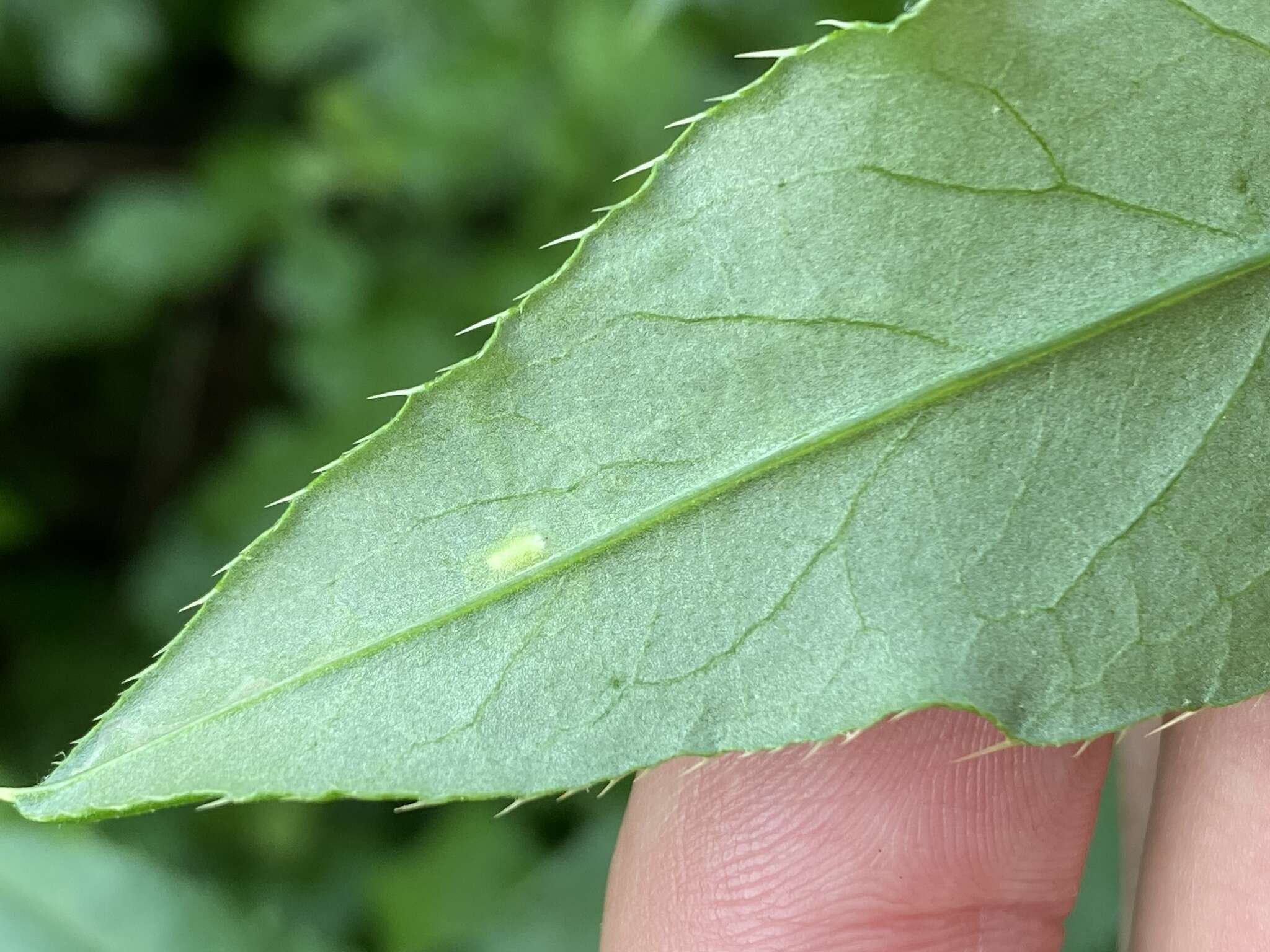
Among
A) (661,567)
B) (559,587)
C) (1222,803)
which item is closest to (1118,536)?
(661,567)

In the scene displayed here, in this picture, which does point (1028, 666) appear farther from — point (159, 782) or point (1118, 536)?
point (159, 782)

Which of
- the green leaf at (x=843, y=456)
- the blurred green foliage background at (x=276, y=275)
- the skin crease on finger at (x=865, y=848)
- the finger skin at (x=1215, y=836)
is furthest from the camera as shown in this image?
the blurred green foliage background at (x=276, y=275)

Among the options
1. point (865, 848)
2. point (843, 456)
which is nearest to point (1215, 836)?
point (865, 848)

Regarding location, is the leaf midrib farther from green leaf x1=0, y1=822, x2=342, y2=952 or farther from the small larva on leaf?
green leaf x1=0, y1=822, x2=342, y2=952

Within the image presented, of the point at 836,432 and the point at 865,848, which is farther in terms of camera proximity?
the point at 865,848

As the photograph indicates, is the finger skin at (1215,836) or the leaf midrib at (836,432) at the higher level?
the leaf midrib at (836,432)

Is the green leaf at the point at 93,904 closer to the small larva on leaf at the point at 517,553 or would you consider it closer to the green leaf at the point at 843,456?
the green leaf at the point at 843,456

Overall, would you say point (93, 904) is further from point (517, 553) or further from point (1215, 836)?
point (1215, 836)

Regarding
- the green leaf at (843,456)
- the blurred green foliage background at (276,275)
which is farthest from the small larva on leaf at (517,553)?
the blurred green foliage background at (276,275)
